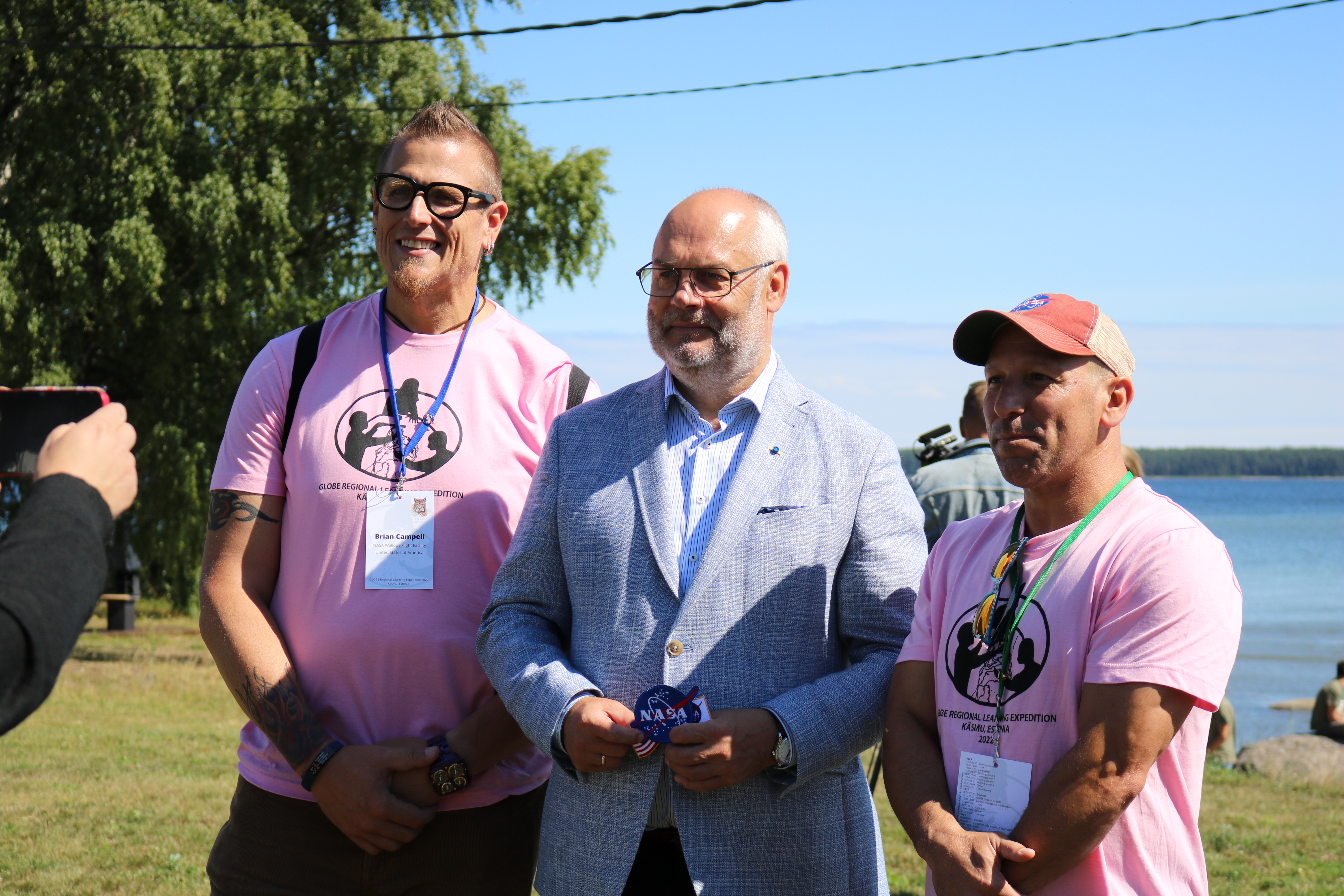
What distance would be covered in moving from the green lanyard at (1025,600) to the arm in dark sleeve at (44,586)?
1.72 metres

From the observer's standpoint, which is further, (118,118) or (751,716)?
(118,118)

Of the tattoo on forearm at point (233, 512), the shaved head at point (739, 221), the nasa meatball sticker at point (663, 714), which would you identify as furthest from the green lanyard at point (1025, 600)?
the tattoo on forearm at point (233, 512)

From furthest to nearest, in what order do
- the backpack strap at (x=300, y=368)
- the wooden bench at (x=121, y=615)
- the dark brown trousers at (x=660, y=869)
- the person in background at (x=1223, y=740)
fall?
1. the wooden bench at (x=121, y=615)
2. the person in background at (x=1223, y=740)
3. the backpack strap at (x=300, y=368)
4. the dark brown trousers at (x=660, y=869)

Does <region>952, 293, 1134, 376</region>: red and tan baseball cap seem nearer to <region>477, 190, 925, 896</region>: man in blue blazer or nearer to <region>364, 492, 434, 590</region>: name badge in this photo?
<region>477, 190, 925, 896</region>: man in blue blazer

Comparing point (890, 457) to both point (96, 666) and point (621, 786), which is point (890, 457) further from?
point (96, 666)

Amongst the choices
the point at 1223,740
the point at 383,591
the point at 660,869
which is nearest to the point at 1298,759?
the point at 1223,740

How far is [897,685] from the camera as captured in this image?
8.33 ft

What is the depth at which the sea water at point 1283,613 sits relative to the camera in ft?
68.9

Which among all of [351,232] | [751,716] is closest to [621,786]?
[751,716]

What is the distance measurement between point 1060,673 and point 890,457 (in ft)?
2.47

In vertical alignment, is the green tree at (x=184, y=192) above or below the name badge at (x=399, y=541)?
above

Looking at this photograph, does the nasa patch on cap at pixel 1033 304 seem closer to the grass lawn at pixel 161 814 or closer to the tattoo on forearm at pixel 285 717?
the tattoo on forearm at pixel 285 717

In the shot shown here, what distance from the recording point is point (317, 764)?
2680 mm

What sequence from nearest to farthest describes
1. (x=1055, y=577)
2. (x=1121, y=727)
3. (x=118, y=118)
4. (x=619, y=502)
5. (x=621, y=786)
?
(x=1121, y=727) < (x=1055, y=577) < (x=621, y=786) < (x=619, y=502) < (x=118, y=118)
